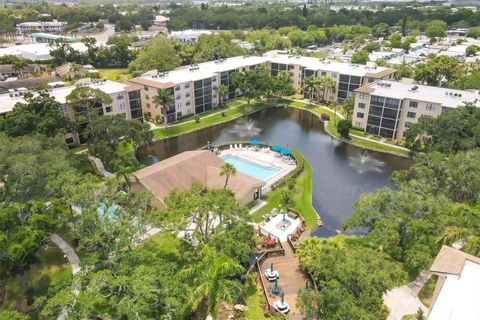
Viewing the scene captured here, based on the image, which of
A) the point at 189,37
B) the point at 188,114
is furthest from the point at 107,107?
the point at 189,37

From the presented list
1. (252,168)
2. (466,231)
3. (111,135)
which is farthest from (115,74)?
(466,231)

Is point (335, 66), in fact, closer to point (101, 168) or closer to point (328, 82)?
point (328, 82)

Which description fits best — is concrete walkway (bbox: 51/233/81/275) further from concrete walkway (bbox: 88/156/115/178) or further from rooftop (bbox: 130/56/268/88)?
rooftop (bbox: 130/56/268/88)

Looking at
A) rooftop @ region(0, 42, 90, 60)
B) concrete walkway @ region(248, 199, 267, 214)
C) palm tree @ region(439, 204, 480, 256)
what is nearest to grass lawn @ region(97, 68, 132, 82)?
rooftop @ region(0, 42, 90, 60)

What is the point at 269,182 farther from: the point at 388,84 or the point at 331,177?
the point at 388,84

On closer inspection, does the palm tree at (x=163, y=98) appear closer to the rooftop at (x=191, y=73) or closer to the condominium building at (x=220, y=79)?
the condominium building at (x=220, y=79)

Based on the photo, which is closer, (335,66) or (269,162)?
(269,162)
